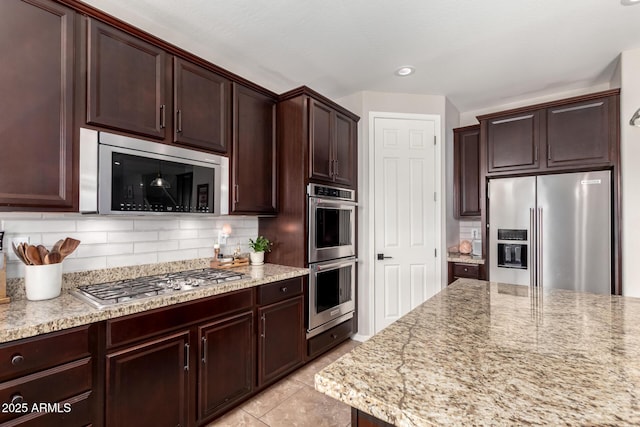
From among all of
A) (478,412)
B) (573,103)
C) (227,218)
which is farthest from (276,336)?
(573,103)

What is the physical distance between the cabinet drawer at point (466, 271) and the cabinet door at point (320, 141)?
5.74 ft

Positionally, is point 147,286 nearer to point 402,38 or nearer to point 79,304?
point 79,304

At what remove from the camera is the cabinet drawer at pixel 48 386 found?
1192 millimetres

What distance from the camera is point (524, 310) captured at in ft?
4.45

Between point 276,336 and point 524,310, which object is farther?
point 276,336

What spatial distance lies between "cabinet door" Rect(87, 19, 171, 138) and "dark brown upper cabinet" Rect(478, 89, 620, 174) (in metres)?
3.07

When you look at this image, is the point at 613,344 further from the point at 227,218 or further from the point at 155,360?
the point at 227,218

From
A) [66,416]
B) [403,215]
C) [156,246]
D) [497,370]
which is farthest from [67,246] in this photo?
[403,215]

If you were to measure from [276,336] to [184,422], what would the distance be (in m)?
0.80

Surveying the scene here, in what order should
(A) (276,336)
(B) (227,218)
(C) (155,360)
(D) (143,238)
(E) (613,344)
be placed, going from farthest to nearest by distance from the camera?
(B) (227,218)
(A) (276,336)
(D) (143,238)
(C) (155,360)
(E) (613,344)

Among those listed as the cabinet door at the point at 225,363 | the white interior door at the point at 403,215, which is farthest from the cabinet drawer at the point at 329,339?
the cabinet door at the point at 225,363

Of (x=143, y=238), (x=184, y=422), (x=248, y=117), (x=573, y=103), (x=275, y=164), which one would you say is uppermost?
(x=573, y=103)

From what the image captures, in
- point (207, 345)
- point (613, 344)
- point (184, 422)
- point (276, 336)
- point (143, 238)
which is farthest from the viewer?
point (276, 336)

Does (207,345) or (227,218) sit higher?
(227,218)
